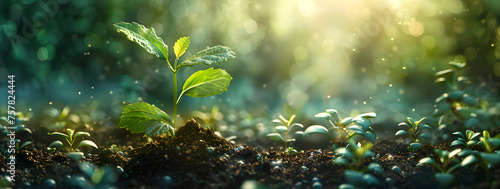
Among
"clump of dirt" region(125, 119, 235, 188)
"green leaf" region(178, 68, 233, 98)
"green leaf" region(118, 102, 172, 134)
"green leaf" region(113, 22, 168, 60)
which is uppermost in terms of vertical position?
"green leaf" region(113, 22, 168, 60)

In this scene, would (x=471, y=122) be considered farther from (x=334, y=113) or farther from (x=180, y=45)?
(x=180, y=45)

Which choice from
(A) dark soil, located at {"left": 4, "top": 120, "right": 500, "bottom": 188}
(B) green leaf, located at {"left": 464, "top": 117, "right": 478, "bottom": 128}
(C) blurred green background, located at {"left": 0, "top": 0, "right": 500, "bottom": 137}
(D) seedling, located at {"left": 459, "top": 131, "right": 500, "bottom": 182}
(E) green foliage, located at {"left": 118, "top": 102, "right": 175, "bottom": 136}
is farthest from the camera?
(C) blurred green background, located at {"left": 0, "top": 0, "right": 500, "bottom": 137}

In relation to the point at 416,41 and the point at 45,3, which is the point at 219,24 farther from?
the point at 416,41

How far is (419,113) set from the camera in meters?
3.68

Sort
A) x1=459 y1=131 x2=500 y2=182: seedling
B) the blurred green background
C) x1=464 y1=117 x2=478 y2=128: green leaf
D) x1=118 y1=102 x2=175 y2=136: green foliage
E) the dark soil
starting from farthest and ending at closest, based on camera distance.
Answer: the blurred green background → x1=118 y1=102 x2=175 y2=136: green foliage → x1=464 y1=117 x2=478 y2=128: green leaf → the dark soil → x1=459 y1=131 x2=500 y2=182: seedling

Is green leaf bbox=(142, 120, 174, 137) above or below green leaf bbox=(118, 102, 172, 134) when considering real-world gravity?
below

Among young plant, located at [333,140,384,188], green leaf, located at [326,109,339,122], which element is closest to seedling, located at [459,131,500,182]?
young plant, located at [333,140,384,188]

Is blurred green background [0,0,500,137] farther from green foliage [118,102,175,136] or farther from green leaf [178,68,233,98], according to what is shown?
green leaf [178,68,233,98]

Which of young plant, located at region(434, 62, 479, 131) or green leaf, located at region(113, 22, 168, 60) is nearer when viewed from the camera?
young plant, located at region(434, 62, 479, 131)

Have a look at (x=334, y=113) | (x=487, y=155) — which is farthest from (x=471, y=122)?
(x=334, y=113)

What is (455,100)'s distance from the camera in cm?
195

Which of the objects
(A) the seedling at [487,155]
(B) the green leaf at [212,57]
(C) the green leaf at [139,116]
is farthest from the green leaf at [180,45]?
(A) the seedling at [487,155]

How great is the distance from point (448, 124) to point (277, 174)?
1356 mm

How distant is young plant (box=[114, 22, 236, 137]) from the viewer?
2.00 meters
